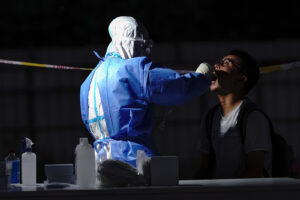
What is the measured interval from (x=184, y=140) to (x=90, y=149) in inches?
243

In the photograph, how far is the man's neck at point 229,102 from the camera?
4219mm

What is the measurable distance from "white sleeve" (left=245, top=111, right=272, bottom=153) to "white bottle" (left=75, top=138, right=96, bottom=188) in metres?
1.05

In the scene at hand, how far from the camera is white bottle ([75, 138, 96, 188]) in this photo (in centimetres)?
314

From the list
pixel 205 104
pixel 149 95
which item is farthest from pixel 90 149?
pixel 205 104

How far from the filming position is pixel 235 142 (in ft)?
13.0

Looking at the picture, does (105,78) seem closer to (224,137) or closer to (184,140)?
(224,137)

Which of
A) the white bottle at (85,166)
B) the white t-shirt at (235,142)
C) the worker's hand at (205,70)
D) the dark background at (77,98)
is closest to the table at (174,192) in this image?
the white bottle at (85,166)

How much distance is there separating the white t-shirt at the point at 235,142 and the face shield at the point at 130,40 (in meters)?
0.65

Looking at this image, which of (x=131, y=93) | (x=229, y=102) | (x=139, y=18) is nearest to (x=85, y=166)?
(x=131, y=93)

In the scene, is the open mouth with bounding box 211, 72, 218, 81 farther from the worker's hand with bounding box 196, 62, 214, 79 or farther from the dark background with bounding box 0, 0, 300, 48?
the dark background with bounding box 0, 0, 300, 48

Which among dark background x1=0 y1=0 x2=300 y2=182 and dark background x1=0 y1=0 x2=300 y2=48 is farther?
dark background x1=0 y1=0 x2=300 y2=48

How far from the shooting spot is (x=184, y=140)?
9.32 m

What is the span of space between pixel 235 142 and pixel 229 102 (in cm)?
36

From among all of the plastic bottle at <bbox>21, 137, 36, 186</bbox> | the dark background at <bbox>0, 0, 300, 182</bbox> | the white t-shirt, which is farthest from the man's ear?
the dark background at <bbox>0, 0, 300, 182</bbox>
